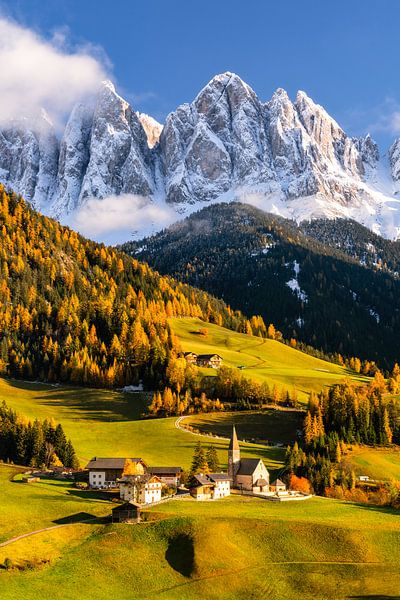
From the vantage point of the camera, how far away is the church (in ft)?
337

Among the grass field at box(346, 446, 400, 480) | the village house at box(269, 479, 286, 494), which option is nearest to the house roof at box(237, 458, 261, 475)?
the village house at box(269, 479, 286, 494)

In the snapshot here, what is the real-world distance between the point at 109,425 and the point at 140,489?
56.0m

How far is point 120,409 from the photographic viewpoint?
16025cm

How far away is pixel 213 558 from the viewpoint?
65.8 metres

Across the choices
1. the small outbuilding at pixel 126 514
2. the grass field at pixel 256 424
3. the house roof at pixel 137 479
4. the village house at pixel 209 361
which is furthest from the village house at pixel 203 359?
the small outbuilding at pixel 126 514

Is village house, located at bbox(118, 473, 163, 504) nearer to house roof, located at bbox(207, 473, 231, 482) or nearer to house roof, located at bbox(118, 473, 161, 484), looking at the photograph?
house roof, located at bbox(118, 473, 161, 484)

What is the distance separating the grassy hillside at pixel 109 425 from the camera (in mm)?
125250

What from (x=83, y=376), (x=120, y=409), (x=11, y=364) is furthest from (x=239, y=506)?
→ (x=11, y=364)

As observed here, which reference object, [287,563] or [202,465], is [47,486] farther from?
[287,563]

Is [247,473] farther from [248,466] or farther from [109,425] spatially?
[109,425]

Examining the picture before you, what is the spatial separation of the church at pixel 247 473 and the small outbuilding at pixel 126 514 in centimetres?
3007

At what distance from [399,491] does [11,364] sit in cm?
12684

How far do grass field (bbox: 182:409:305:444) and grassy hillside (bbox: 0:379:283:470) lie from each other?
5.83 meters

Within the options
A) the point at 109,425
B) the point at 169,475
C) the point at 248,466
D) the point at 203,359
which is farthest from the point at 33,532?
the point at 203,359
